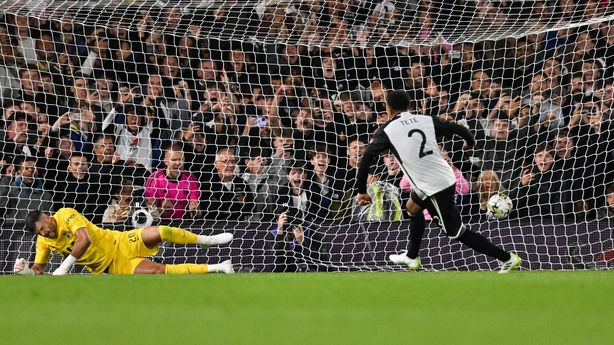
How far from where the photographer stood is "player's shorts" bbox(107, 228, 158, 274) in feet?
27.6

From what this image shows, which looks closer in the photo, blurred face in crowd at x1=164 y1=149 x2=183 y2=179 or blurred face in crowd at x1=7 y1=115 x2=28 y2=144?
blurred face in crowd at x1=7 y1=115 x2=28 y2=144

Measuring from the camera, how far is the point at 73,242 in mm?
8125

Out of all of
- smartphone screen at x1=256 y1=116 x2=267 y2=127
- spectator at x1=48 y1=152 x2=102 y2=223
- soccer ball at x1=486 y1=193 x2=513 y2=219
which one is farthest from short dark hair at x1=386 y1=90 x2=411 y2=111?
spectator at x1=48 y1=152 x2=102 y2=223

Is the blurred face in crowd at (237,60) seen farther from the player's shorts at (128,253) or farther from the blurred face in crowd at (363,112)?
the player's shorts at (128,253)

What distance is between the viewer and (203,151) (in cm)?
966

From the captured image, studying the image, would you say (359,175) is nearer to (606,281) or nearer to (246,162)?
(606,281)

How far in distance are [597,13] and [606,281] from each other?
168 inches

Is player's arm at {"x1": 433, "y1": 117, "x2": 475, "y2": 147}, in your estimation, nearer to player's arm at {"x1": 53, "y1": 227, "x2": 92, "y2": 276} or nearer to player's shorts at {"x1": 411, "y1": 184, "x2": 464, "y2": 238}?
player's shorts at {"x1": 411, "y1": 184, "x2": 464, "y2": 238}

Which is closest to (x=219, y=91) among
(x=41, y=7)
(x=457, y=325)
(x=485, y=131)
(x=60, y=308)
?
(x=41, y=7)

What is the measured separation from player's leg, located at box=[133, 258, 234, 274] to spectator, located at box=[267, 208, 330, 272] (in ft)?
2.07

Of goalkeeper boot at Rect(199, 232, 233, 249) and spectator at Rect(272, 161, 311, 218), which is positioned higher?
spectator at Rect(272, 161, 311, 218)

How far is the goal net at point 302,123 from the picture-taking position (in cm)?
915

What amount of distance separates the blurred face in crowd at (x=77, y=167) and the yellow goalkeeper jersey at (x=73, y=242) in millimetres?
1096

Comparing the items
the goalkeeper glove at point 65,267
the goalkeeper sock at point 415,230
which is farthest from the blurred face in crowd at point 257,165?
the goalkeeper sock at point 415,230
